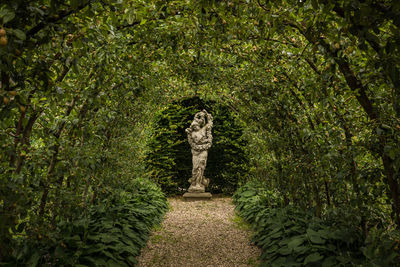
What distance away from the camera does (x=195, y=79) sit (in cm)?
457

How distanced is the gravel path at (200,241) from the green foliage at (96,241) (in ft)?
1.06

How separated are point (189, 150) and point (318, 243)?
23.7 feet

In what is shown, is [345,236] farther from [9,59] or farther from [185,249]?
[9,59]

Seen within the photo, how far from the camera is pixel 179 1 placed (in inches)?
122

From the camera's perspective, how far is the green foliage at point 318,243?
8.06 ft

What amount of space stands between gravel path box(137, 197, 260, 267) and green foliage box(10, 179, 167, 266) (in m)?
0.32

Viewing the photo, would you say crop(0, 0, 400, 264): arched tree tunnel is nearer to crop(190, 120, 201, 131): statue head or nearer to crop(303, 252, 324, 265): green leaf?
crop(303, 252, 324, 265): green leaf

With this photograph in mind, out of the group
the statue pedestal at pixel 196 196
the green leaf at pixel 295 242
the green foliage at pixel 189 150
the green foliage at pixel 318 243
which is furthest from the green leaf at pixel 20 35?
the green foliage at pixel 189 150

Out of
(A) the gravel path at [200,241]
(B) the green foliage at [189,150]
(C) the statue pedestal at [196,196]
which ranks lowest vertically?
(A) the gravel path at [200,241]

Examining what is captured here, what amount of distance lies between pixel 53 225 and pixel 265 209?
3574mm

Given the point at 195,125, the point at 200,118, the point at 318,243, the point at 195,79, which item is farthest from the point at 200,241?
the point at 200,118

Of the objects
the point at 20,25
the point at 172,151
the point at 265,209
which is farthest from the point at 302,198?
the point at 172,151

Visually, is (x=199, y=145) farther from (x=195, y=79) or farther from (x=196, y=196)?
(x=195, y=79)

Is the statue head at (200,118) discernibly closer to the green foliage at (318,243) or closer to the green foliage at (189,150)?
the green foliage at (189,150)
